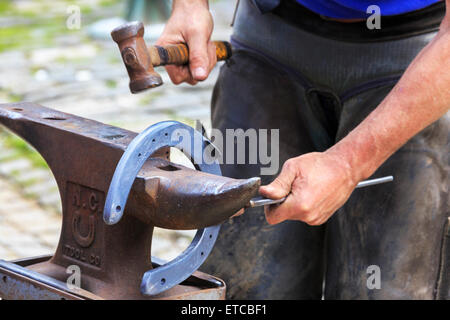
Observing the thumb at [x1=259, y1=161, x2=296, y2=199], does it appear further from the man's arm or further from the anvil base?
the anvil base

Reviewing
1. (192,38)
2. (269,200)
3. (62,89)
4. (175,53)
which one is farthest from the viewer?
(62,89)

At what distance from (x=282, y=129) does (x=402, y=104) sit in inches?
18.9

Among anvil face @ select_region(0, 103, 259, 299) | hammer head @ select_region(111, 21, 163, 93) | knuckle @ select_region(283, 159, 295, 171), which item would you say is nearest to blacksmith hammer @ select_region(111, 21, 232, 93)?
hammer head @ select_region(111, 21, 163, 93)

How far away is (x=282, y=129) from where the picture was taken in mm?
2238

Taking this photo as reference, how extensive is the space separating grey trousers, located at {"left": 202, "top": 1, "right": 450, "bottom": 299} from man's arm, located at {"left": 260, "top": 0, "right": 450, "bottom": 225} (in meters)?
0.23

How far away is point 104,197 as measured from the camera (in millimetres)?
1707

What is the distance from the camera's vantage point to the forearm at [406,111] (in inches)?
71.1

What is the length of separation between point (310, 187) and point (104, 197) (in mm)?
475

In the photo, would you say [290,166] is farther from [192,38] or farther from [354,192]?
[192,38]

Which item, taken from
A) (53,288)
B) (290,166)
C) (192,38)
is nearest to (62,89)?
(192,38)

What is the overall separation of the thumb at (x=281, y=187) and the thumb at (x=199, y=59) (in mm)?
419

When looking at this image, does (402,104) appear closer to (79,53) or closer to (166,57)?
(166,57)

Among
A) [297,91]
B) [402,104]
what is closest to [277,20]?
[297,91]

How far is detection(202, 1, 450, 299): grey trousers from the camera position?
6.75 ft
